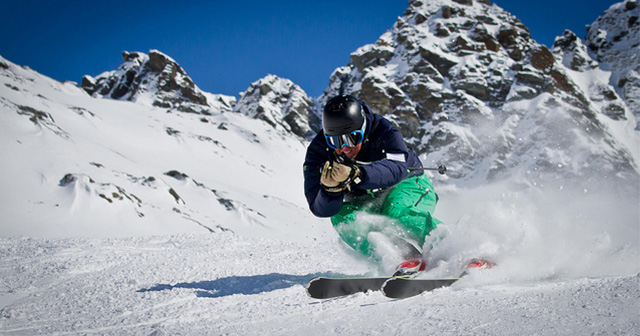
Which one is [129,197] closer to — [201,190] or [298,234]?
[201,190]

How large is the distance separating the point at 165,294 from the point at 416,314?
223 centimetres

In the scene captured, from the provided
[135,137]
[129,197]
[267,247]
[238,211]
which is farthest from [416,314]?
[135,137]

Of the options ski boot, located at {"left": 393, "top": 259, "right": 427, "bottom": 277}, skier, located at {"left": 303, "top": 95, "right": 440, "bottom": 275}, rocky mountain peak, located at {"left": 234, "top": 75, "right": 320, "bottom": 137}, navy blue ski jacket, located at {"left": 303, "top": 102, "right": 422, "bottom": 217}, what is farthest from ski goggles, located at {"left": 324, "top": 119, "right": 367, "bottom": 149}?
rocky mountain peak, located at {"left": 234, "top": 75, "right": 320, "bottom": 137}

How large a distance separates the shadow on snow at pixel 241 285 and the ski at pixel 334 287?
31.3 inches

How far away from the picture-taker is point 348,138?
357 cm

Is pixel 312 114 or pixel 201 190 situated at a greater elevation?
pixel 312 114

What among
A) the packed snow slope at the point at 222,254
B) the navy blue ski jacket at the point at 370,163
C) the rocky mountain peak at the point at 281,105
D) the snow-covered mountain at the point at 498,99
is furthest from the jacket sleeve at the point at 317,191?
the rocky mountain peak at the point at 281,105

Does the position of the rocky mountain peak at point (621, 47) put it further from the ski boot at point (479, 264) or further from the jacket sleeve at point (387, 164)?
the ski boot at point (479, 264)

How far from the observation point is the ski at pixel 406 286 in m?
2.60

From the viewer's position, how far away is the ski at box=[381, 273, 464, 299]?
102 inches

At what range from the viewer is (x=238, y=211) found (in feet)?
73.4

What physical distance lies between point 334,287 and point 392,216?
104 centimetres

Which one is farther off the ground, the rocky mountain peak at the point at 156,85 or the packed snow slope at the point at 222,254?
the rocky mountain peak at the point at 156,85

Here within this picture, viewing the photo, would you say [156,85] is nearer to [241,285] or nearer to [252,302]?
[241,285]
